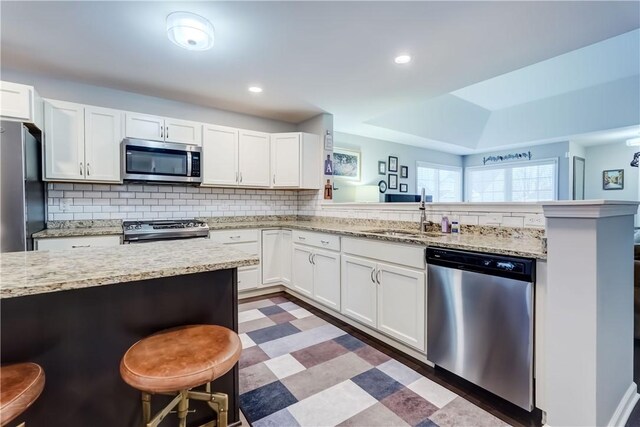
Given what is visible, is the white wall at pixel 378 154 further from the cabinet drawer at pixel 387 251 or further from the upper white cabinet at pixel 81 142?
the upper white cabinet at pixel 81 142

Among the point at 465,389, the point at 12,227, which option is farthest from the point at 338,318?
the point at 12,227

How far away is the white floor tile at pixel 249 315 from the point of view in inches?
118

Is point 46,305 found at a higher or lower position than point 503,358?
higher

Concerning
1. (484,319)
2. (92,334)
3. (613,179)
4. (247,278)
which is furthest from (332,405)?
(613,179)

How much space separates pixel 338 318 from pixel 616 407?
1957 mm

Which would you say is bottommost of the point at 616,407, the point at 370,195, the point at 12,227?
the point at 616,407

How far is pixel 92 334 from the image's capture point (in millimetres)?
1194

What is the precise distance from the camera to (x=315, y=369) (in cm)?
209

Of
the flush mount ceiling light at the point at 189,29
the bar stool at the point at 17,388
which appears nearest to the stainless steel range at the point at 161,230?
the flush mount ceiling light at the point at 189,29

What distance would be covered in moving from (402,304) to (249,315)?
164cm

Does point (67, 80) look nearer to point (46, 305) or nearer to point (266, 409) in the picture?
point (46, 305)

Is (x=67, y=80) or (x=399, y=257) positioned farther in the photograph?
(x=67, y=80)

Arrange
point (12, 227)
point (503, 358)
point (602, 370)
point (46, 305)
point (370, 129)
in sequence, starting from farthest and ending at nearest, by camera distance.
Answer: point (370, 129), point (12, 227), point (503, 358), point (602, 370), point (46, 305)

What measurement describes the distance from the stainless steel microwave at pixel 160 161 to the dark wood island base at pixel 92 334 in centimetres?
223
